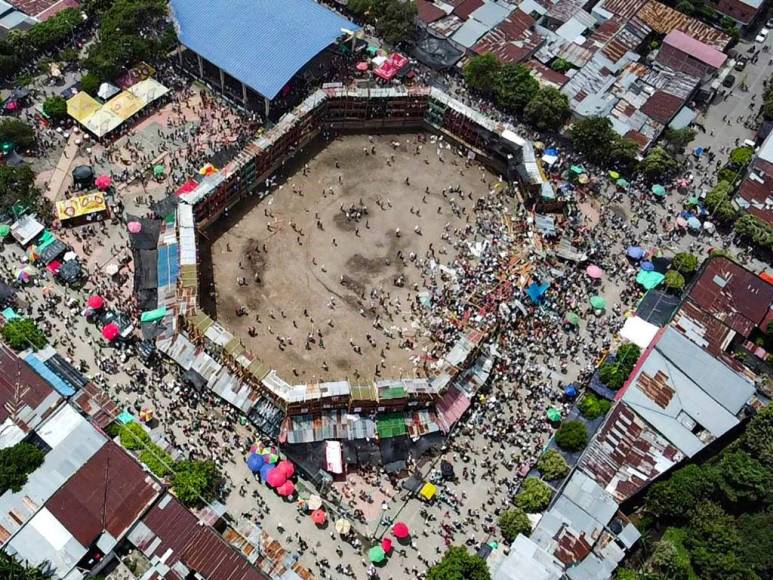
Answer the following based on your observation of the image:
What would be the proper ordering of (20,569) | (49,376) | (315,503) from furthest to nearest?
(49,376), (315,503), (20,569)

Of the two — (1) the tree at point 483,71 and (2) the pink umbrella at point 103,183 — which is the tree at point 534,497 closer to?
(1) the tree at point 483,71

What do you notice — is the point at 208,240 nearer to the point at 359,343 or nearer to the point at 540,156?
the point at 359,343

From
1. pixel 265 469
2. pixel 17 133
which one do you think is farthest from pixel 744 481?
pixel 17 133

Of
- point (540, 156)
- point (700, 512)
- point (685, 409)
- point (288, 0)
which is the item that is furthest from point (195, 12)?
point (700, 512)

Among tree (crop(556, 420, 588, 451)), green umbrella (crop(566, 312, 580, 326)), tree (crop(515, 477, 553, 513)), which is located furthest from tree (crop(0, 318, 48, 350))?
green umbrella (crop(566, 312, 580, 326))

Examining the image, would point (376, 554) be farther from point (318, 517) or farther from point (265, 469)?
point (265, 469)
